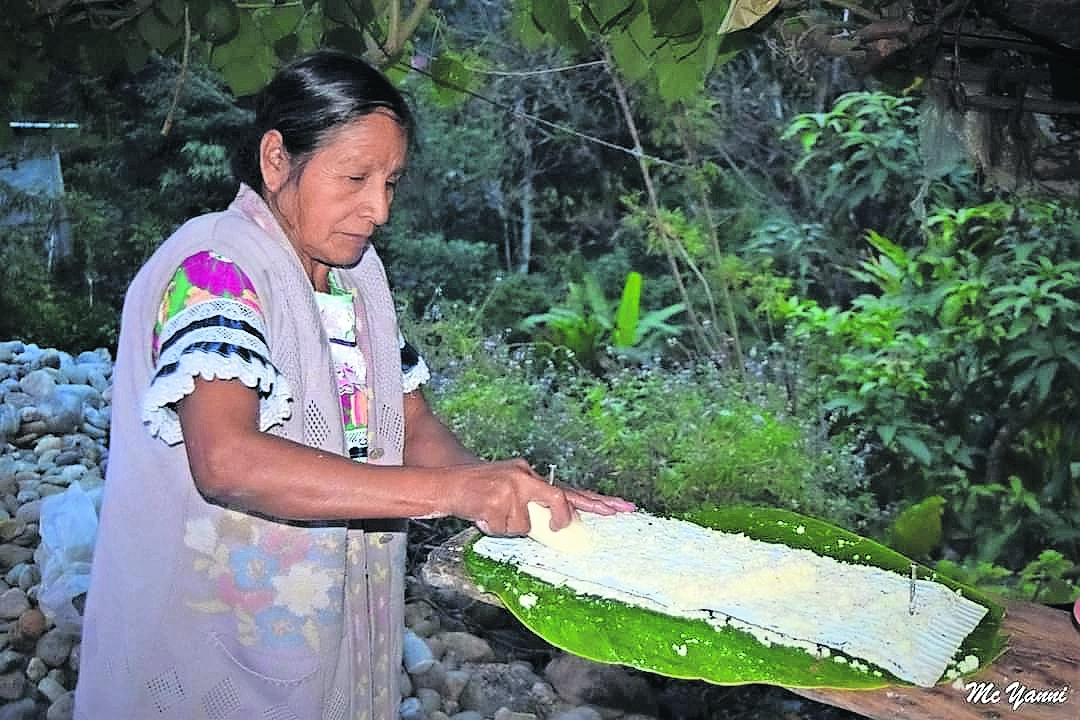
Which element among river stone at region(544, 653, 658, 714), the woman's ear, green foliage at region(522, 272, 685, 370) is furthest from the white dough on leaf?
green foliage at region(522, 272, 685, 370)

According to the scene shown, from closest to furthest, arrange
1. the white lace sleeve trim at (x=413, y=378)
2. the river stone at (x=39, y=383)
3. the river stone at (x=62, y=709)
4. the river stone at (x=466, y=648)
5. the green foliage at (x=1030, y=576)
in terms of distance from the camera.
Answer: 1. the white lace sleeve trim at (x=413, y=378)
2. the river stone at (x=62, y=709)
3. the river stone at (x=466, y=648)
4. the river stone at (x=39, y=383)
5. the green foliage at (x=1030, y=576)

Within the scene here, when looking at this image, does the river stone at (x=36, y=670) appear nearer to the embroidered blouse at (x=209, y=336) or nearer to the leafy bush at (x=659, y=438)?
the leafy bush at (x=659, y=438)

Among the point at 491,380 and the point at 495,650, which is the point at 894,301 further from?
the point at 495,650

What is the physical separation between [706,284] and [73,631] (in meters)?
2.28

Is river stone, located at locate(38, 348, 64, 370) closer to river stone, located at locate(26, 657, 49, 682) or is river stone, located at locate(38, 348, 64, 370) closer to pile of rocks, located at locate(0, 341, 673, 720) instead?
pile of rocks, located at locate(0, 341, 673, 720)

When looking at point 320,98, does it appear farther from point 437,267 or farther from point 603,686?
point 437,267

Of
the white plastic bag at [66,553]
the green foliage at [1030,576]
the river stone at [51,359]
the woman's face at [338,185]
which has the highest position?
the woman's face at [338,185]

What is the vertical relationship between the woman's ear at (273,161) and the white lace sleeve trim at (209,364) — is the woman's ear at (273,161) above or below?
above

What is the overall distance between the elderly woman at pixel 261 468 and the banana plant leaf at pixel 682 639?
14cm

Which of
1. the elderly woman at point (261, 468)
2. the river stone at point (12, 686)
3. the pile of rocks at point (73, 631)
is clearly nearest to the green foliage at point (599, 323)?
the pile of rocks at point (73, 631)

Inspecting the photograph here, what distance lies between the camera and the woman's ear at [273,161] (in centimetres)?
112

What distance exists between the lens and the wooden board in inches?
39.9

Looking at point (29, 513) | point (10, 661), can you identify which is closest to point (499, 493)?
point (10, 661)

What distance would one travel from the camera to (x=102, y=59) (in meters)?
2.07
